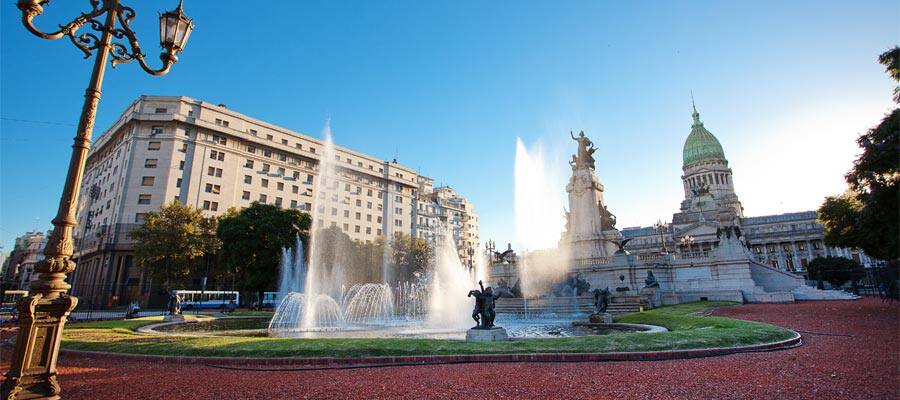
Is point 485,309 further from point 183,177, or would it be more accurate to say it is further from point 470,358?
point 183,177

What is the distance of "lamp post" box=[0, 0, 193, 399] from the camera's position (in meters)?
4.52

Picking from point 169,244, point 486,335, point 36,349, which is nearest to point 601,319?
point 486,335

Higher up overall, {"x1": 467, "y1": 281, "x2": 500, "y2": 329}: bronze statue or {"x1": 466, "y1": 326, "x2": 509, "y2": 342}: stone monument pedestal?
{"x1": 467, "y1": 281, "x2": 500, "y2": 329}: bronze statue

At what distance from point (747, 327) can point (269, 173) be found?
191 feet

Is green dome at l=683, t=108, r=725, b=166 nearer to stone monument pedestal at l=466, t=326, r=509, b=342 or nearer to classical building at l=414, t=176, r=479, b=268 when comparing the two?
classical building at l=414, t=176, r=479, b=268

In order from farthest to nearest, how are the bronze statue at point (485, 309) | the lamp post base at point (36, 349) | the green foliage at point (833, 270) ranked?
the green foliage at point (833, 270) → the bronze statue at point (485, 309) → the lamp post base at point (36, 349)

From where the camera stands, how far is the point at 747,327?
11828mm

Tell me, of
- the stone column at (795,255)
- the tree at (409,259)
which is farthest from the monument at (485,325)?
the stone column at (795,255)

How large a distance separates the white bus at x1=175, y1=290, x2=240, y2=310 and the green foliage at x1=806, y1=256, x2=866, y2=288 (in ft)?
227

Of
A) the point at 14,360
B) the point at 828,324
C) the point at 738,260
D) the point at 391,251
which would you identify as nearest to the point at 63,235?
the point at 14,360

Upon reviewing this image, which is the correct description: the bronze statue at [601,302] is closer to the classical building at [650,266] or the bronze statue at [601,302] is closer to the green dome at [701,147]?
the classical building at [650,266]

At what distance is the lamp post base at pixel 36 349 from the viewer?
444 centimetres

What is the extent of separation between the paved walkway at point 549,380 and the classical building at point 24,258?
104341mm

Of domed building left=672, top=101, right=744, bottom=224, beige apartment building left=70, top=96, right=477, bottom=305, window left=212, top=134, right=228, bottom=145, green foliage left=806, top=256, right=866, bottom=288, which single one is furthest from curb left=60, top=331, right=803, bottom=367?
domed building left=672, top=101, right=744, bottom=224
